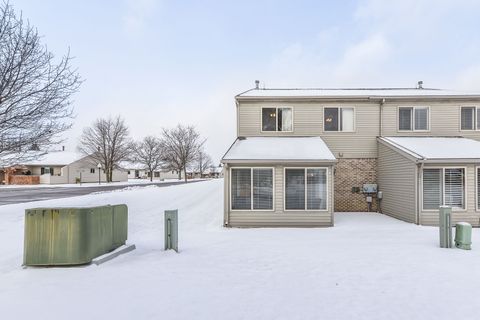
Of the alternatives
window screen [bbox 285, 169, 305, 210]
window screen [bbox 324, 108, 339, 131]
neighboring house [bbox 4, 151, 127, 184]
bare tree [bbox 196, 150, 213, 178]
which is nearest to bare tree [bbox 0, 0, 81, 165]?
window screen [bbox 285, 169, 305, 210]

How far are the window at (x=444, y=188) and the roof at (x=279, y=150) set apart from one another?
4.31 meters

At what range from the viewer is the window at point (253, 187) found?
39.6ft

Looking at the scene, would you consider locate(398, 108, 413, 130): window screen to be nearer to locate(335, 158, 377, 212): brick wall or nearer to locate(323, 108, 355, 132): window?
locate(335, 158, 377, 212): brick wall

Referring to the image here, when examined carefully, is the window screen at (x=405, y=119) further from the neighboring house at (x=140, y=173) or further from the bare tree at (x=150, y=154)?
the neighboring house at (x=140, y=173)

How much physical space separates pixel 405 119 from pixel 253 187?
367 inches

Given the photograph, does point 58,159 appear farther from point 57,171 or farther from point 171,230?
point 171,230

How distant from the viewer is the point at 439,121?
14719mm

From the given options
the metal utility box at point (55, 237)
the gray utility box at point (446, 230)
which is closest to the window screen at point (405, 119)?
the gray utility box at point (446, 230)

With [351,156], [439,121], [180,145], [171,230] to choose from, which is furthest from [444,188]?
[180,145]

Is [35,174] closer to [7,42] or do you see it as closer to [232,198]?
[7,42]

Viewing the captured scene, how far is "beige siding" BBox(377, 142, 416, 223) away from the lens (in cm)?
1226

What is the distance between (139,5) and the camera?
17.0 metres

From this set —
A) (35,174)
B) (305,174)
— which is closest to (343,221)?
(305,174)

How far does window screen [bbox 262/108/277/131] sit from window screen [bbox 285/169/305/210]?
3.61 m
